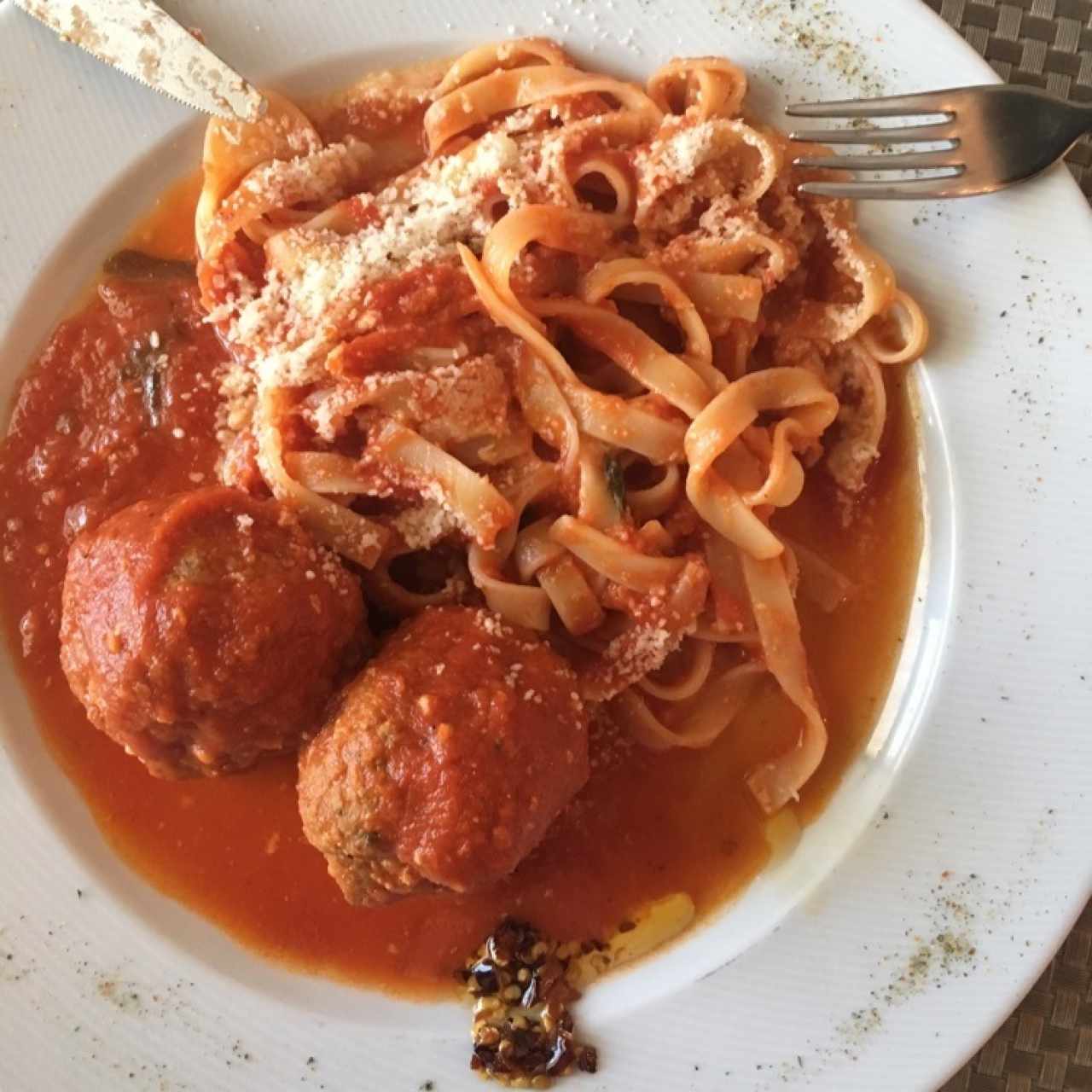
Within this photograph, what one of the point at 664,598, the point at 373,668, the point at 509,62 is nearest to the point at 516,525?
the point at 664,598

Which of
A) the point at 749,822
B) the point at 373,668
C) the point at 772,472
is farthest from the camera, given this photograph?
the point at 749,822

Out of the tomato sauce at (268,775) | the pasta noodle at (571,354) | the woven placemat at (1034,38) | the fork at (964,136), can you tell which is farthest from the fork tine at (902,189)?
the woven placemat at (1034,38)

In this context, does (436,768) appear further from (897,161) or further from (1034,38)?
(1034,38)

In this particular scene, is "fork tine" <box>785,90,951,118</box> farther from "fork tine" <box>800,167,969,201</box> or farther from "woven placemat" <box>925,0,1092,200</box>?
"woven placemat" <box>925,0,1092,200</box>

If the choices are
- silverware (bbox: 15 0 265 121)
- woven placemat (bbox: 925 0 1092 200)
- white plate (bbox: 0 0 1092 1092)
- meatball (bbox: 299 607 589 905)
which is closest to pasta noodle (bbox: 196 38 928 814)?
silverware (bbox: 15 0 265 121)

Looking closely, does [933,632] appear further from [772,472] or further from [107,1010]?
[107,1010]

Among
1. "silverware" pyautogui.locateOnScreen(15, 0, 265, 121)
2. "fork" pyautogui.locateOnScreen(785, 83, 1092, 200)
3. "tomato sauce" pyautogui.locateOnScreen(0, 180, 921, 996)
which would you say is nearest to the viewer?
"fork" pyautogui.locateOnScreen(785, 83, 1092, 200)
